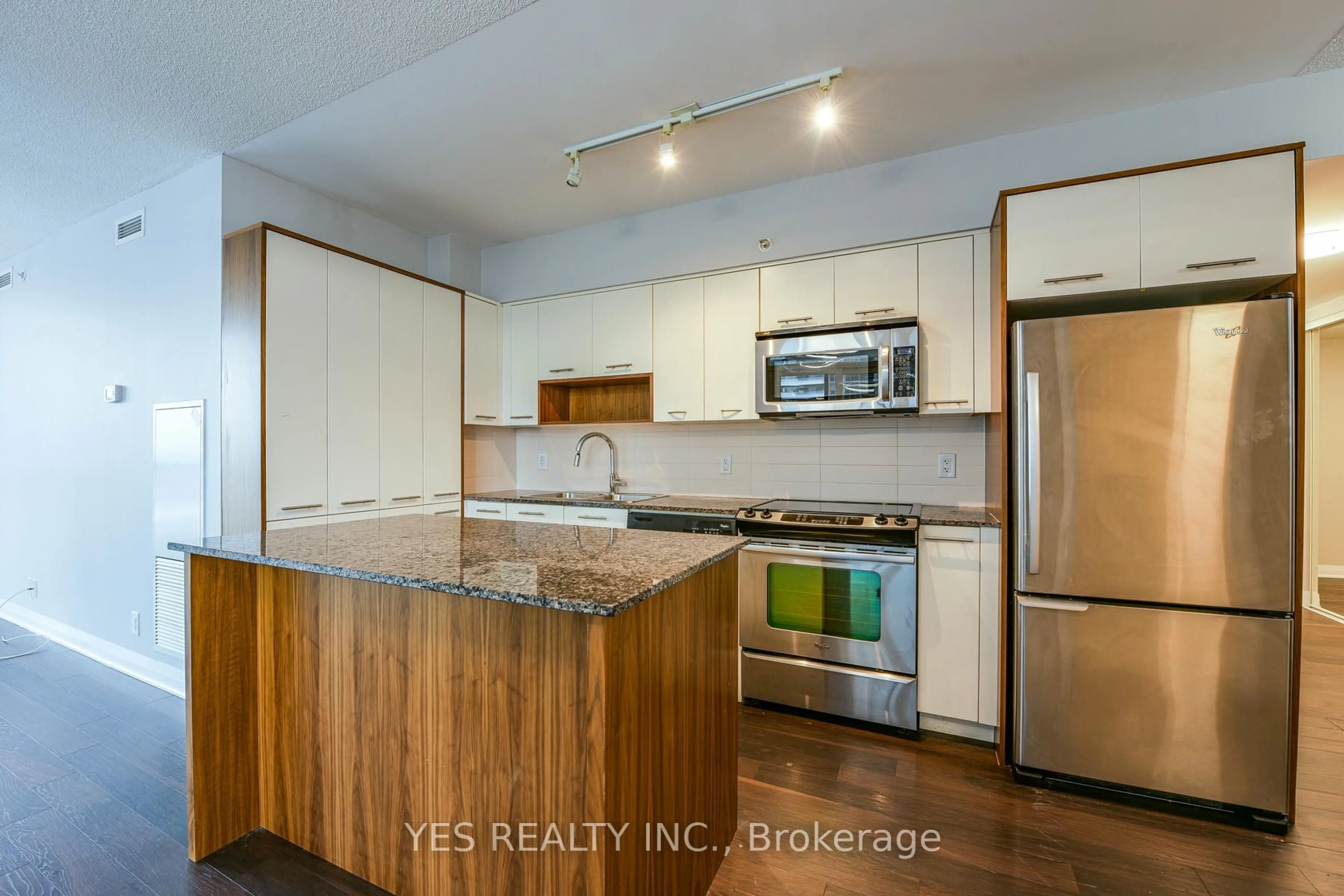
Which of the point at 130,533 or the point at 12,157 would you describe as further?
the point at 130,533

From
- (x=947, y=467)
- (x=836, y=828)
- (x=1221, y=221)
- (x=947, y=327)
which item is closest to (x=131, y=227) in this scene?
(x=947, y=327)

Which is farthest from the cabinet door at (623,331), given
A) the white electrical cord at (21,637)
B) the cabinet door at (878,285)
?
→ the white electrical cord at (21,637)

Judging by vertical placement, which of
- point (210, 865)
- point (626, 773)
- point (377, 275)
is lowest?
point (210, 865)

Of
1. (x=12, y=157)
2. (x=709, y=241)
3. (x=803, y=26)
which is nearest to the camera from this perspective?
(x=803, y=26)

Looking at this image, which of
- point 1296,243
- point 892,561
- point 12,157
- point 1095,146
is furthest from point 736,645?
point 12,157

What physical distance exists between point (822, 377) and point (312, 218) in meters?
2.95

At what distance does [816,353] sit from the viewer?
2.86 metres

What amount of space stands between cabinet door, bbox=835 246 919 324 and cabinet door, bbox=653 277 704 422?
777 millimetres

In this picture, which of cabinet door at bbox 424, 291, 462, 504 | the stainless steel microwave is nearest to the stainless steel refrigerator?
the stainless steel microwave

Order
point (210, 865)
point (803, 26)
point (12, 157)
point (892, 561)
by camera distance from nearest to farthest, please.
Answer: point (210, 865)
point (803, 26)
point (892, 561)
point (12, 157)

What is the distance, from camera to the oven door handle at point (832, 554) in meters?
2.45

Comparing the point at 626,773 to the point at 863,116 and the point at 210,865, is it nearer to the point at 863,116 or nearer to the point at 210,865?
the point at 210,865

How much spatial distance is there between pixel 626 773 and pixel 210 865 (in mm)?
1478

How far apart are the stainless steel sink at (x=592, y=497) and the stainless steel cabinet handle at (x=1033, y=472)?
1.94m
